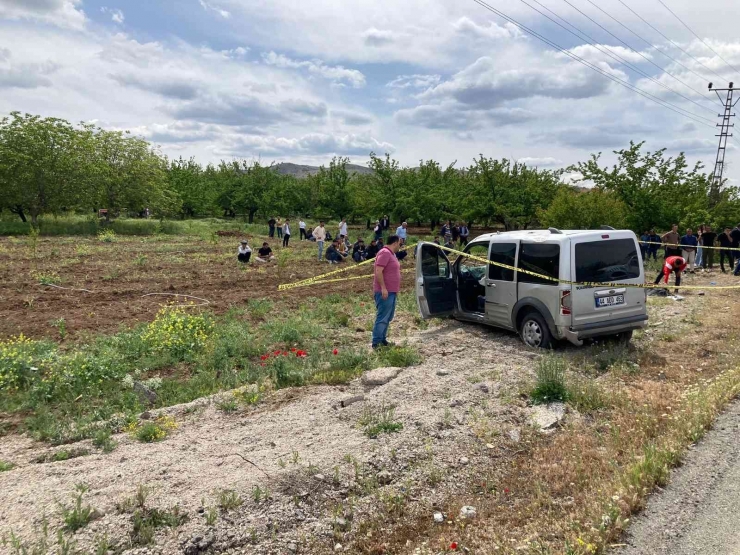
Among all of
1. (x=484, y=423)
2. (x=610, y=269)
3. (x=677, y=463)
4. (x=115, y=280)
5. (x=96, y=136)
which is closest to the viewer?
(x=677, y=463)

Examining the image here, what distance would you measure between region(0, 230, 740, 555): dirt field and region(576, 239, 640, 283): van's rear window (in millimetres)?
1165

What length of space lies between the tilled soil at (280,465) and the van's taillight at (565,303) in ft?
5.14

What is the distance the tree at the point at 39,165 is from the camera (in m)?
30.1

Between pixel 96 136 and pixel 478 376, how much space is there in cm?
3643

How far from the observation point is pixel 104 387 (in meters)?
6.66

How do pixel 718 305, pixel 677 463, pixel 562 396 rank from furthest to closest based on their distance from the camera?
pixel 718 305
pixel 562 396
pixel 677 463

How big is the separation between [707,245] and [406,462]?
1926 centimetres

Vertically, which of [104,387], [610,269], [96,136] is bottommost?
[104,387]

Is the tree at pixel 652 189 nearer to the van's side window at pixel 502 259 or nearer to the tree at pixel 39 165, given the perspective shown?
the van's side window at pixel 502 259

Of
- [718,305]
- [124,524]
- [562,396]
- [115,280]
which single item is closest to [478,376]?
[562,396]

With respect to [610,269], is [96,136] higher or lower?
higher

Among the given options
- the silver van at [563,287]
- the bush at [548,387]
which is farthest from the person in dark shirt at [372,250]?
A: the bush at [548,387]

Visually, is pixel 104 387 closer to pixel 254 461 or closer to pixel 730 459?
pixel 254 461

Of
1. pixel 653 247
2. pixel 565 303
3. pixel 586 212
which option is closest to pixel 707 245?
pixel 653 247
